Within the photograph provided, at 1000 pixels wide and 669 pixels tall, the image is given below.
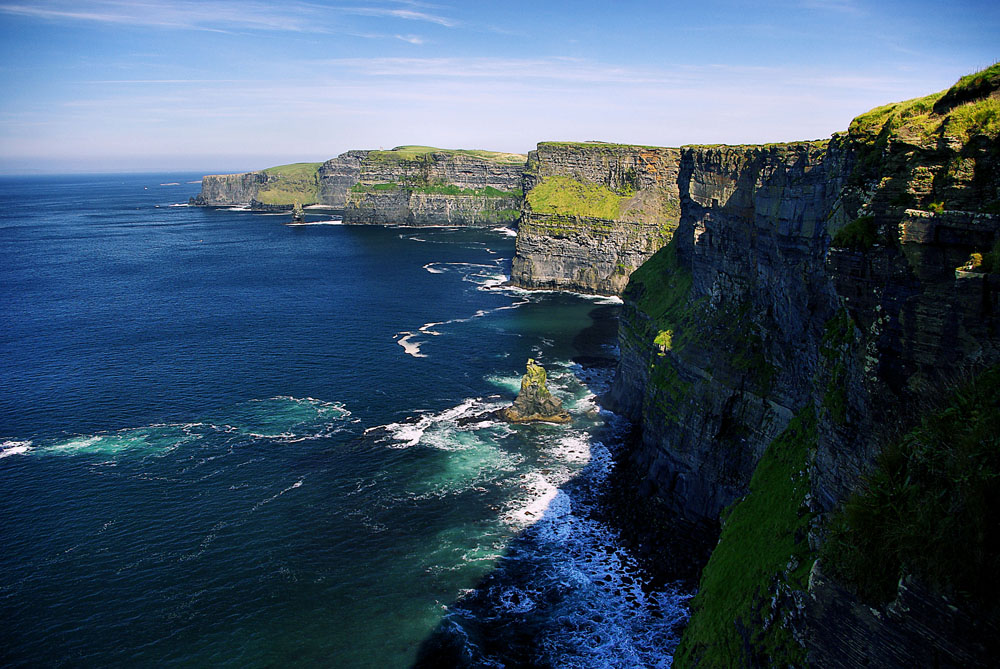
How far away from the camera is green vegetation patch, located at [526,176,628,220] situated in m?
143

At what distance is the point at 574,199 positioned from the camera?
490 ft

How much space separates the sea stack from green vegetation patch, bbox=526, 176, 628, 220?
76.7 metres

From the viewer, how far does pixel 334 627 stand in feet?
136

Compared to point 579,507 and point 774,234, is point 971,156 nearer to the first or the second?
point 774,234

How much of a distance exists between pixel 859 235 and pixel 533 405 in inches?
2088

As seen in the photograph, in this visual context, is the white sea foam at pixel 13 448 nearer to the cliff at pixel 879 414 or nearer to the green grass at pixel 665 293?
the green grass at pixel 665 293

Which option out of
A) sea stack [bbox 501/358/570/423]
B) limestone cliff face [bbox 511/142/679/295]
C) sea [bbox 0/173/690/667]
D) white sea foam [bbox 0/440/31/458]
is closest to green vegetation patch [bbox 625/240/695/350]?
sea [bbox 0/173/690/667]

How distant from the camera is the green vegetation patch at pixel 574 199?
143 m

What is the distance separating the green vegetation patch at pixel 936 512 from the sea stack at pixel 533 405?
53285mm

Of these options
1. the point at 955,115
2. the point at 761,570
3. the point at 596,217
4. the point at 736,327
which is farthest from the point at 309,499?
the point at 596,217

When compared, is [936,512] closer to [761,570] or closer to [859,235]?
[859,235]

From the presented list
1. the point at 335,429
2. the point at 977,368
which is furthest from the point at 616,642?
the point at 335,429

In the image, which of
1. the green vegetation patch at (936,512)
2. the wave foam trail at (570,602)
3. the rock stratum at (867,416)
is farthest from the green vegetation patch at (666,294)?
the green vegetation patch at (936,512)

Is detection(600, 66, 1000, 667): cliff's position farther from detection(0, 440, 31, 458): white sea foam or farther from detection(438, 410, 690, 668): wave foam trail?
detection(0, 440, 31, 458): white sea foam
